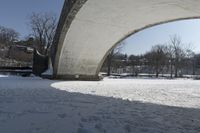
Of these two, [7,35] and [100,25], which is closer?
[100,25]

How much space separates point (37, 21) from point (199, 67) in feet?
121

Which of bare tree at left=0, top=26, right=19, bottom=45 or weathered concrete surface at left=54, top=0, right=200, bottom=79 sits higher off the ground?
bare tree at left=0, top=26, right=19, bottom=45

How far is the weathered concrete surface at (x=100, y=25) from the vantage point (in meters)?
15.1

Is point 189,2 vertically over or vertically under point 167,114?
over

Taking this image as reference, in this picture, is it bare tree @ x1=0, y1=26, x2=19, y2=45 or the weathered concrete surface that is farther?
bare tree @ x1=0, y1=26, x2=19, y2=45

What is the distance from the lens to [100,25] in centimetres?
1883

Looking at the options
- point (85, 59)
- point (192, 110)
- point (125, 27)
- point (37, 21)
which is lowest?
point (192, 110)

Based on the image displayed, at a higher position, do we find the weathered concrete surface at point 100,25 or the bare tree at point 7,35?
the bare tree at point 7,35

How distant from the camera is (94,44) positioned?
2203 cm

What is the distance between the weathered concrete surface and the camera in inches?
595

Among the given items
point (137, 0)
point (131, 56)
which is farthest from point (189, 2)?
point (131, 56)

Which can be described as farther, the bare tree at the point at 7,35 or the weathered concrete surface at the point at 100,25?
the bare tree at the point at 7,35

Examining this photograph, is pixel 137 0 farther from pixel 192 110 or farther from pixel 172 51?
pixel 172 51

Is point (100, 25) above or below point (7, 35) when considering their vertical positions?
below
